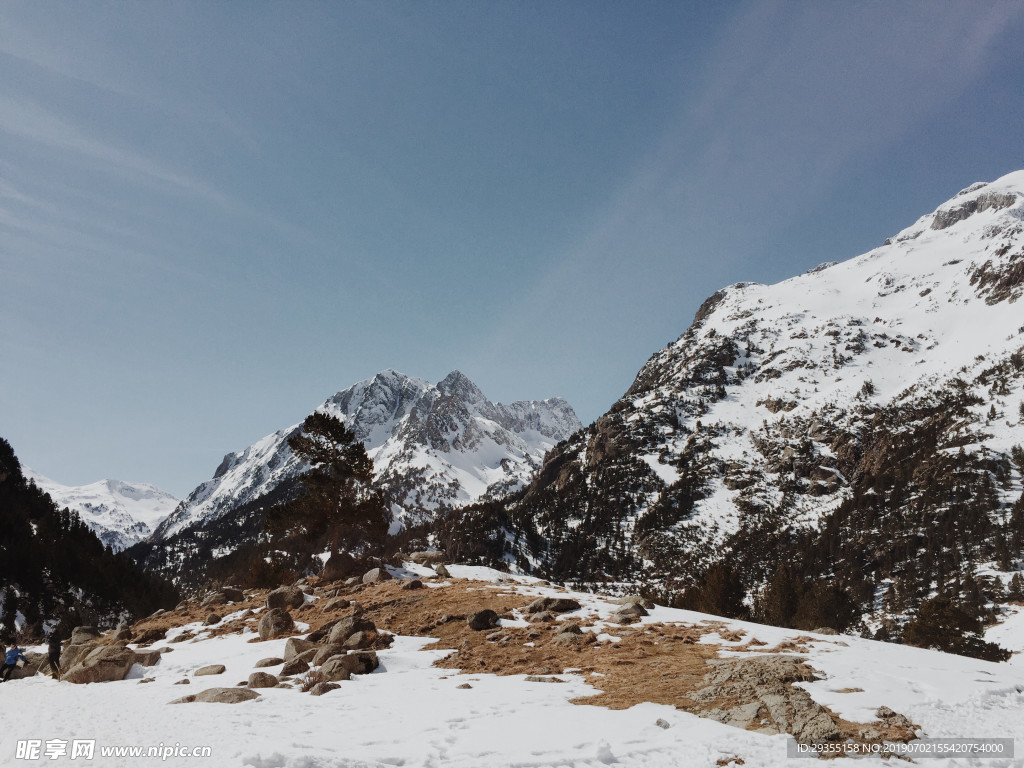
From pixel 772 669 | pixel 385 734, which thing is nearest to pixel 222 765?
pixel 385 734

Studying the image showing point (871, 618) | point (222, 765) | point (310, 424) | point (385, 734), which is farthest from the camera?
point (871, 618)

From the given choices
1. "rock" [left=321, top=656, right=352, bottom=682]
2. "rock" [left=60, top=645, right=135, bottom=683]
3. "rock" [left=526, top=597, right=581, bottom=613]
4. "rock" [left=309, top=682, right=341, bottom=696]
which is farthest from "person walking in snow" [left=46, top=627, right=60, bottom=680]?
"rock" [left=526, top=597, right=581, bottom=613]

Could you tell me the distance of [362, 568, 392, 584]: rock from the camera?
28.2 m

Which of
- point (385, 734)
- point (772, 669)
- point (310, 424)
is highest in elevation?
point (310, 424)

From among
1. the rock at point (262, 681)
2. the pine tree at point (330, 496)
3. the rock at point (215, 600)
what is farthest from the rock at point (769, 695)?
the pine tree at point (330, 496)

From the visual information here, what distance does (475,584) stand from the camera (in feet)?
88.3

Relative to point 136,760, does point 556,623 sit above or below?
above

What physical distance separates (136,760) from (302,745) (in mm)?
2690

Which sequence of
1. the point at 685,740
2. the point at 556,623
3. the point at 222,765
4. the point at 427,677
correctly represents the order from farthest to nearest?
1. the point at 556,623
2. the point at 427,677
3. the point at 685,740
4. the point at 222,765

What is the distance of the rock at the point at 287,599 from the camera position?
83.4ft

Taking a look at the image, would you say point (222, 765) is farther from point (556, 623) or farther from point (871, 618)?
point (871, 618)

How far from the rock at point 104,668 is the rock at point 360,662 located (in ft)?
30.4

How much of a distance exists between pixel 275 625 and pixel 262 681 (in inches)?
283

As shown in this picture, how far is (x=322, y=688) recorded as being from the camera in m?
13.6
